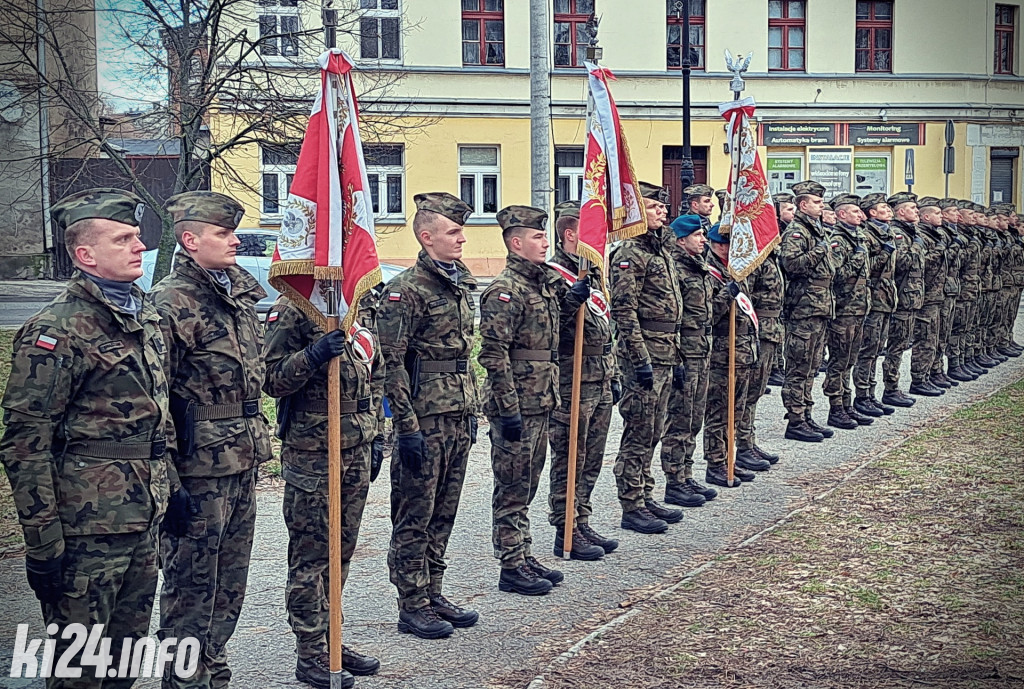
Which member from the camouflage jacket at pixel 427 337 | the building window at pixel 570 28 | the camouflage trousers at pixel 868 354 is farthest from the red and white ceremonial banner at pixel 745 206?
the building window at pixel 570 28

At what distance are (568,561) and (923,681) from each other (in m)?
2.69

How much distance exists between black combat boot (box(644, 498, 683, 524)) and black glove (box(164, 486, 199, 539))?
4214 mm

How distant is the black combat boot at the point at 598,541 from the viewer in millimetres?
7477

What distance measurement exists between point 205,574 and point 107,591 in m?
0.65

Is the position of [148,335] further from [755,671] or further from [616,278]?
[616,278]

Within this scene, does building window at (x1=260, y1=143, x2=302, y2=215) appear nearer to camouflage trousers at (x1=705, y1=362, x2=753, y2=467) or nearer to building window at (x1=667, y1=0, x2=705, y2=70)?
camouflage trousers at (x1=705, y1=362, x2=753, y2=467)

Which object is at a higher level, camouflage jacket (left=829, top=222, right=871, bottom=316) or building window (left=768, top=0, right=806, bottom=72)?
building window (left=768, top=0, right=806, bottom=72)

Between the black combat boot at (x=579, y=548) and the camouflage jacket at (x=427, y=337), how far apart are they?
156cm

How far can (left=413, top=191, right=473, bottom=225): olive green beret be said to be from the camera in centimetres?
619

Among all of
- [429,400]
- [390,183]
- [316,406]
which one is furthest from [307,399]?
[390,183]

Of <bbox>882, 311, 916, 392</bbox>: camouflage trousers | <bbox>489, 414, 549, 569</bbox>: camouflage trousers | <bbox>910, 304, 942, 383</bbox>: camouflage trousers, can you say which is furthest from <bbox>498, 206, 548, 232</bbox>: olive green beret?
<bbox>910, 304, 942, 383</bbox>: camouflage trousers

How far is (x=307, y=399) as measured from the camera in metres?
5.37

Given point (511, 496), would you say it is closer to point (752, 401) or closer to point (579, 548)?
point (579, 548)

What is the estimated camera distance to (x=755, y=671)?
17.1 ft
